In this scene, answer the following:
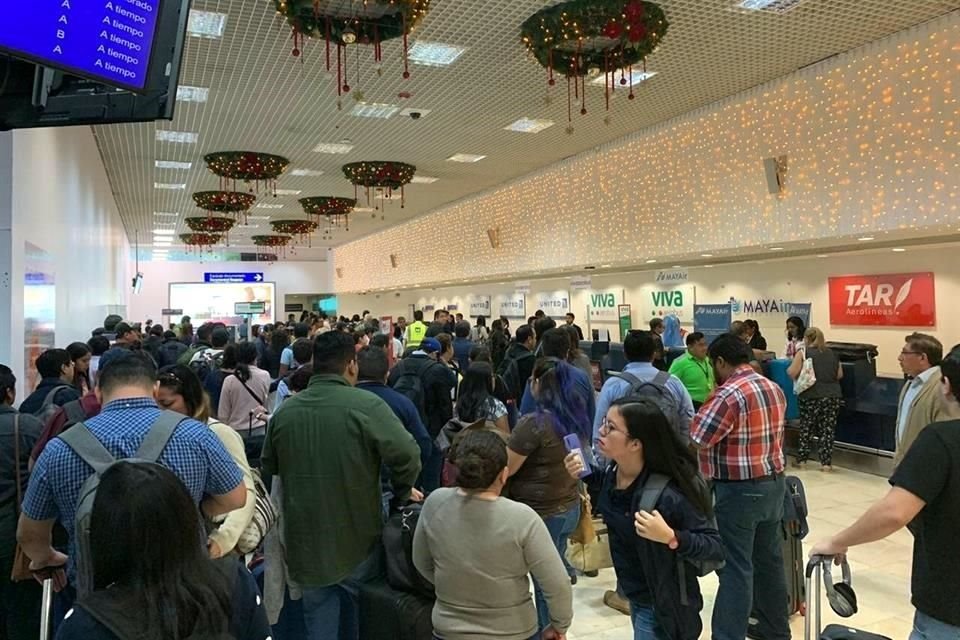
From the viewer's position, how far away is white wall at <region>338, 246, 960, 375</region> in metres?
8.74

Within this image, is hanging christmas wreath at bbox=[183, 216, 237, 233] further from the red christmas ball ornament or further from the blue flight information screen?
the blue flight information screen

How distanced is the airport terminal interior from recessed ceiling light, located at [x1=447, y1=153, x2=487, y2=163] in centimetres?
9

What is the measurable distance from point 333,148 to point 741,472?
9.78m

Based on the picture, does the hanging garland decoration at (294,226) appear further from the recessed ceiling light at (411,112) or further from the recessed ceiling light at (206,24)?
the recessed ceiling light at (206,24)

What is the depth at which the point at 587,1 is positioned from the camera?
618 centimetres

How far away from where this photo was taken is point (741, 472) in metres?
3.19

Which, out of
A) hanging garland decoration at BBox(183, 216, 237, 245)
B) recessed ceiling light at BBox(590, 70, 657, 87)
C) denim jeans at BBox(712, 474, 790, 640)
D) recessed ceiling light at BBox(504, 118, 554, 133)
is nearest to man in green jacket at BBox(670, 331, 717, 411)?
denim jeans at BBox(712, 474, 790, 640)

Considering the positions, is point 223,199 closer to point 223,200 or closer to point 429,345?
point 223,200

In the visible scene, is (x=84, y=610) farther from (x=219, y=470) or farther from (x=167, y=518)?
(x=219, y=470)

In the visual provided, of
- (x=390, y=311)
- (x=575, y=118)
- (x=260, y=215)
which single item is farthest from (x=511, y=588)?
(x=390, y=311)

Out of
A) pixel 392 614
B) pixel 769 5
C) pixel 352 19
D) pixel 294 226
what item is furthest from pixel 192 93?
pixel 294 226

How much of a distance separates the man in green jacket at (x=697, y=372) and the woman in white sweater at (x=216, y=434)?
387 cm

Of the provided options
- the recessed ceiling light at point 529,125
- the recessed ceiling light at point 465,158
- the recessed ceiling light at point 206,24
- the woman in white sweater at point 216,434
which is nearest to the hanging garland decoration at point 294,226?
the recessed ceiling light at point 465,158

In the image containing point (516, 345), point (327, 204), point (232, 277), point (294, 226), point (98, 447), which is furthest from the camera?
point (232, 277)
